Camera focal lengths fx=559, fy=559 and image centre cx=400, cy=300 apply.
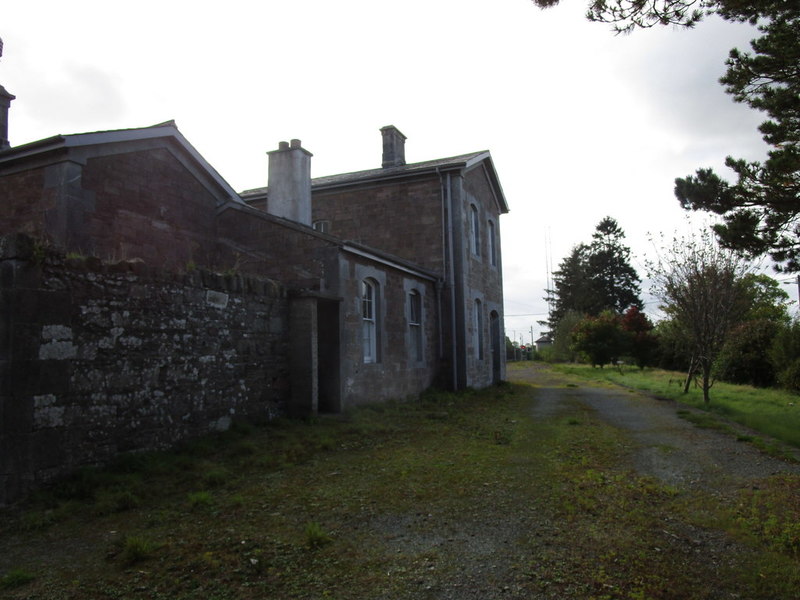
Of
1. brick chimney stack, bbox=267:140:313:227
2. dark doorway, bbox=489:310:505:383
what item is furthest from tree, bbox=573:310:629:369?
brick chimney stack, bbox=267:140:313:227

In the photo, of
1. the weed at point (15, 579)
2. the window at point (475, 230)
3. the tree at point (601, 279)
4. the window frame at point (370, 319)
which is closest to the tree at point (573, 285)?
the tree at point (601, 279)

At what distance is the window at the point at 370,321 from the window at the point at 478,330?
6.21 m

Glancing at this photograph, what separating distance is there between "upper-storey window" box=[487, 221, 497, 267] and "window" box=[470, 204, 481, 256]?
1487 millimetres

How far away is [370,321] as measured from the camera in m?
13.1

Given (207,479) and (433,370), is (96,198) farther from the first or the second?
(433,370)

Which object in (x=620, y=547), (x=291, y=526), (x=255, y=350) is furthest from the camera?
(x=255, y=350)

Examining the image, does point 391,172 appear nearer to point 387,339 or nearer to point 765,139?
point 387,339

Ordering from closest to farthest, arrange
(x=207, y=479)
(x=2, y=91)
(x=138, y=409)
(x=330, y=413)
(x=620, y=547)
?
(x=620, y=547), (x=207, y=479), (x=138, y=409), (x=330, y=413), (x=2, y=91)

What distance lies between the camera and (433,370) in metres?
16.4

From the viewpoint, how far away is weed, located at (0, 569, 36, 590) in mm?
3875

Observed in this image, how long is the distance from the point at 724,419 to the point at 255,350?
9.66 meters

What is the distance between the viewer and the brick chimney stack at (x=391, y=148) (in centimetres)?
1929

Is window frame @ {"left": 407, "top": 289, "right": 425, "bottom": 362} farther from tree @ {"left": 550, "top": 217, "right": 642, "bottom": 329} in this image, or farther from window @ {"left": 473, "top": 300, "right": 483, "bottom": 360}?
tree @ {"left": 550, "top": 217, "right": 642, "bottom": 329}

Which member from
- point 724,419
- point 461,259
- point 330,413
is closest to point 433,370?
point 461,259
